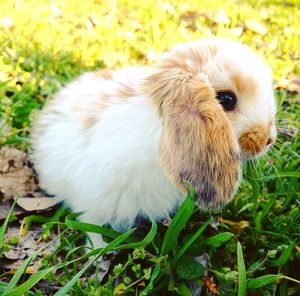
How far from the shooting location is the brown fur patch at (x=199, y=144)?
188 centimetres

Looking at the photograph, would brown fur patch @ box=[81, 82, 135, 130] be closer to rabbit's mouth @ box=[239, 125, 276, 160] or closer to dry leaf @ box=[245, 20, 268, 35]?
rabbit's mouth @ box=[239, 125, 276, 160]

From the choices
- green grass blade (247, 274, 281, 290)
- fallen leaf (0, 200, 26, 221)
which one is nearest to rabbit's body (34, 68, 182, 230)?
fallen leaf (0, 200, 26, 221)

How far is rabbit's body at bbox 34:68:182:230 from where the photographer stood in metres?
2.17

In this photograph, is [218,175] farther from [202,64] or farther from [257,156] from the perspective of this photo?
[202,64]

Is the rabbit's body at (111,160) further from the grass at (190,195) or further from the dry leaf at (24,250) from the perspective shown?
the dry leaf at (24,250)

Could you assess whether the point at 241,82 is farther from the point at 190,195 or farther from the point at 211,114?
the point at 190,195

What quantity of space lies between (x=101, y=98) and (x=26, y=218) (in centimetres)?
73

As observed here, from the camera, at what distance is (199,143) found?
74.2 inches

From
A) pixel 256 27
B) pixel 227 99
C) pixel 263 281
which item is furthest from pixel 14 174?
pixel 256 27

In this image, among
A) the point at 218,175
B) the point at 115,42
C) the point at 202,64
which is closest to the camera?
the point at 218,175

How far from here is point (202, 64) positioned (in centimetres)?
→ 208

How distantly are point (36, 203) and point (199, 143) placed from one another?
118 cm

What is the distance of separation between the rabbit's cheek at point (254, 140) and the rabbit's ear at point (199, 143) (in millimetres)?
158

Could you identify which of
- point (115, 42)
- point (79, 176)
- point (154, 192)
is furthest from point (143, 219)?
point (115, 42)
